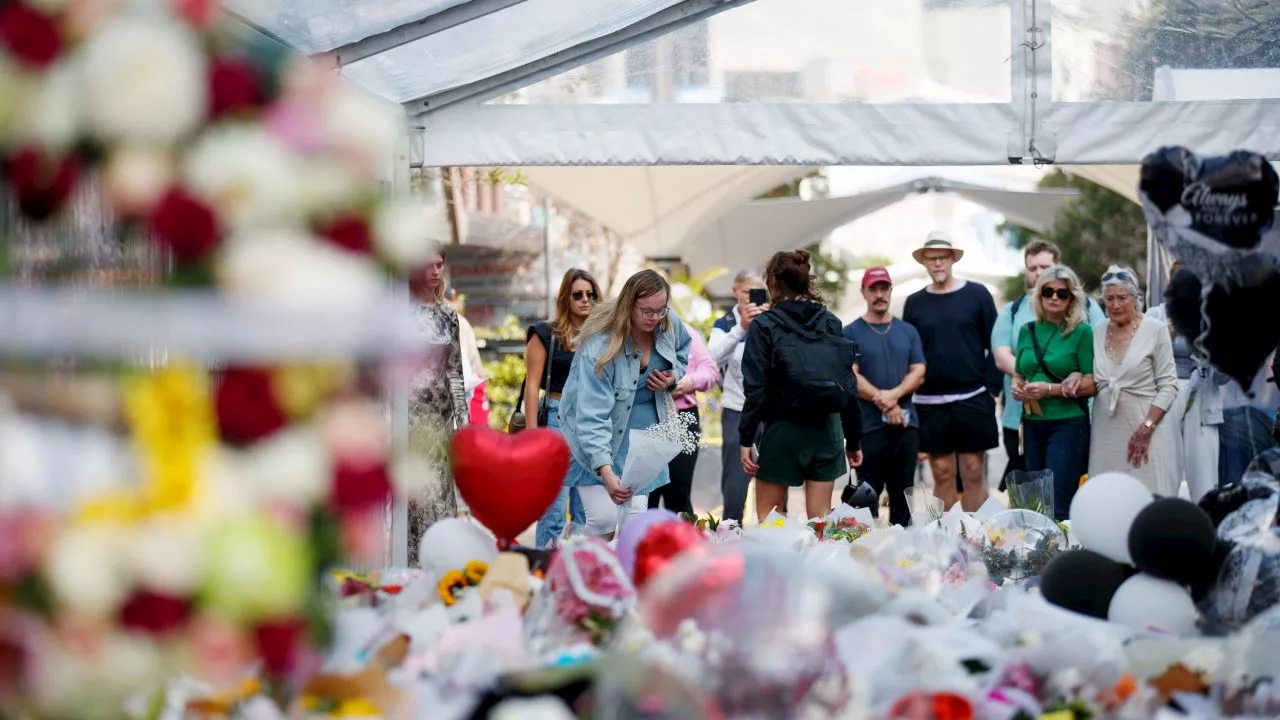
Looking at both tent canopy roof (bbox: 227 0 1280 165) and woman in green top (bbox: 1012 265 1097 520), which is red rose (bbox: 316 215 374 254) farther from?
woman in green top (bbox: 1012 265 1097 520)

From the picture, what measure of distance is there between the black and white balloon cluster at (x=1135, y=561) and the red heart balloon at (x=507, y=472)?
1014 millimetres

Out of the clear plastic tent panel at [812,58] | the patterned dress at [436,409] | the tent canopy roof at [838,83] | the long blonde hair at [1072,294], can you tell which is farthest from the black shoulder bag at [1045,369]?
the patterned dress at [436,409]

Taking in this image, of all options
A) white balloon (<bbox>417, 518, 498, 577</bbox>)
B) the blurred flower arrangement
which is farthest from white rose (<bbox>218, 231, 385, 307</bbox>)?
white balloon (<bbox>417, 518, 498, 577</bbox>)

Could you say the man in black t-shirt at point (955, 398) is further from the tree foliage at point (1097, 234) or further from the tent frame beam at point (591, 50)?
the tree foliage at point (1097, 234)

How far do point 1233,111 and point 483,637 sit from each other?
327cm

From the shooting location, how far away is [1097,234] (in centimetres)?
1930

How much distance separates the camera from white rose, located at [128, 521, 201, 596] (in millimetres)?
1318

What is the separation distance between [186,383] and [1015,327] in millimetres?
5783

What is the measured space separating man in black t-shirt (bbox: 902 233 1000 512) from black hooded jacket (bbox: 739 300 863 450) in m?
1.31

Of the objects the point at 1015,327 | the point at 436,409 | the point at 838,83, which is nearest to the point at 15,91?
the point at 838,83

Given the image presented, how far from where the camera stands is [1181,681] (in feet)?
6.62

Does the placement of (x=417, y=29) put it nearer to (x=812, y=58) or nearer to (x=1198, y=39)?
(x=812, y=58)

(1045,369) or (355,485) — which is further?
(1045,369)

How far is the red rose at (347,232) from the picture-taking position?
4.68 ft
